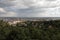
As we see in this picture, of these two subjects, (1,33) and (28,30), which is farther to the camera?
(28,30)

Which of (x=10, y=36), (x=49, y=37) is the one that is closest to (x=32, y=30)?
(x=49, y=37)

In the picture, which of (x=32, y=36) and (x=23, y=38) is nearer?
(x=23, y=38)

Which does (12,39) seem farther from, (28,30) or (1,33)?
(28,30)

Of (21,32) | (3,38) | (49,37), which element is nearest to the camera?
(3,38)

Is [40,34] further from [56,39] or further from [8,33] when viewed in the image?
[8,33]

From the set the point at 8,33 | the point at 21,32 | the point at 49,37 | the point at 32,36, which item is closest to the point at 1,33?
the point at 8,33

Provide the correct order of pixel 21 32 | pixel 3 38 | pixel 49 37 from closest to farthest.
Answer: pixel 3 38 < pixel 21 32 < pixel 49 37

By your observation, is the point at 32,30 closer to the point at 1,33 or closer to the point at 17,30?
the point at 17,30

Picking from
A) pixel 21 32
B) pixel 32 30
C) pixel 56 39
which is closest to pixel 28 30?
pixel 32 30
